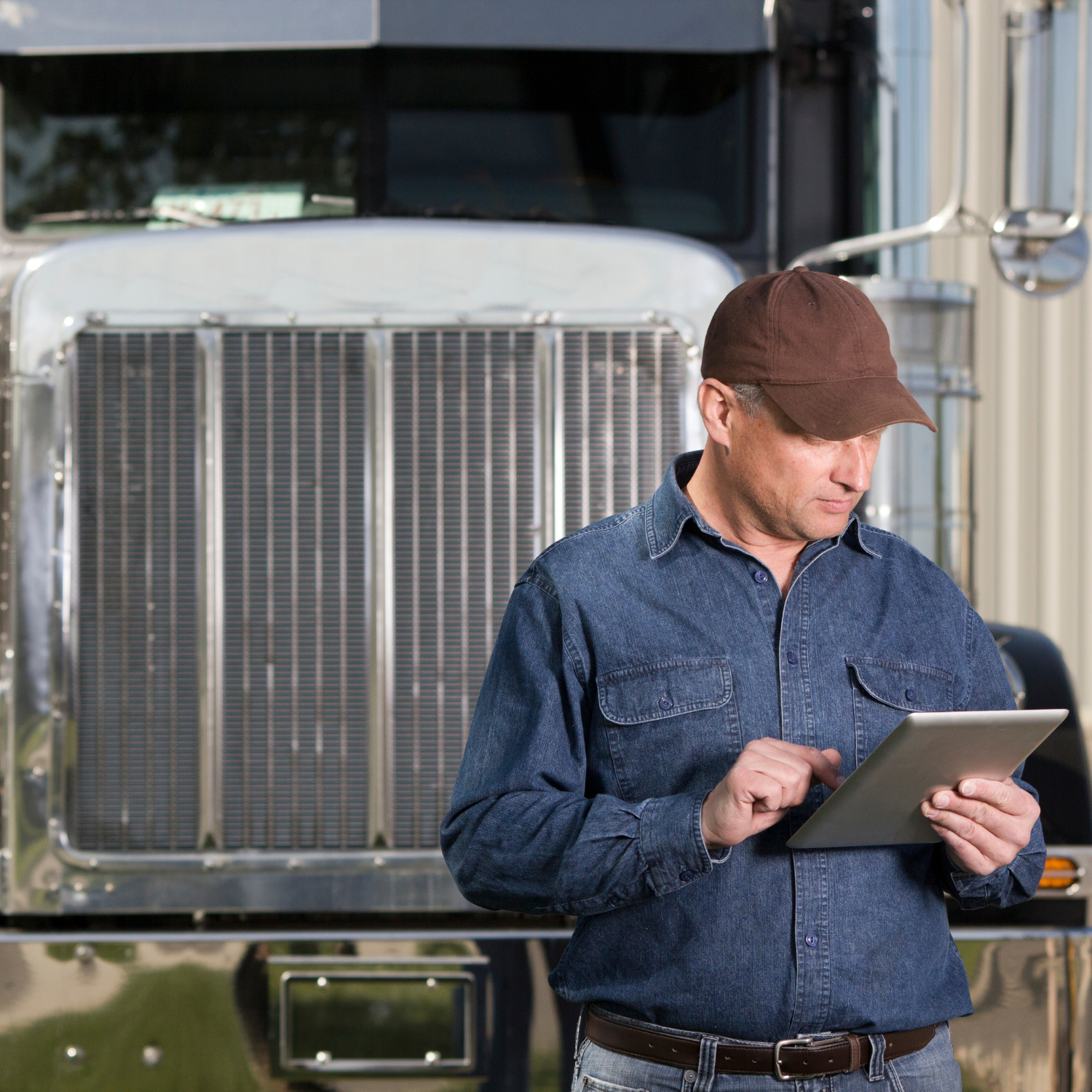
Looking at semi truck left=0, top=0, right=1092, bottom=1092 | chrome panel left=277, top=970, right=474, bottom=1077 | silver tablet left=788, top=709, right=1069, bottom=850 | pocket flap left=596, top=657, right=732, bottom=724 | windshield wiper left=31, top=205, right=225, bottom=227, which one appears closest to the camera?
silver tablet left=788, top=709, right=1069, bottom=850

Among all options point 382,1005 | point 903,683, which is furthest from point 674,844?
point 382,1005

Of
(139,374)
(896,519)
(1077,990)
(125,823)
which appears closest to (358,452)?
(139,374)

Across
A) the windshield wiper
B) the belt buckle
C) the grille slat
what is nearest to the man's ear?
the belt buckle

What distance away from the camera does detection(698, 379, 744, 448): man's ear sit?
1.80m

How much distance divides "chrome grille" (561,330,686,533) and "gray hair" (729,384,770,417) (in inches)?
53.7

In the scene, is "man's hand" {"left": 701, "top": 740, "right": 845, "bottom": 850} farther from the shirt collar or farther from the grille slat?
the grille slat

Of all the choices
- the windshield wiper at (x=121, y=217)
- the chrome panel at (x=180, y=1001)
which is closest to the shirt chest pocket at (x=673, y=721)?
the chrome panel at (x=180, y=1001)

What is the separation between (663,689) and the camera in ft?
5.79

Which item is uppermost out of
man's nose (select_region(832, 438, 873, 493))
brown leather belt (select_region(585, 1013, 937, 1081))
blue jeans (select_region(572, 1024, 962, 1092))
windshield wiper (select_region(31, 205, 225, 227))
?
windshield wiper (select_region(31, 205, 225, 227))

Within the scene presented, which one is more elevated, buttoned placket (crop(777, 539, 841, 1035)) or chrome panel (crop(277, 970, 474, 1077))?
buttoned placket (crop(777, 539, 841, 1035))

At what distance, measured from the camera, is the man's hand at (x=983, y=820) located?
163 centimetres

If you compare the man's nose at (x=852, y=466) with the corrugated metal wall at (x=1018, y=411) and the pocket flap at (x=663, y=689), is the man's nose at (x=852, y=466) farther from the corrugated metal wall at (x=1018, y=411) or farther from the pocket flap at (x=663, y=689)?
the corrugated metal wall at (x=1018, y=411)

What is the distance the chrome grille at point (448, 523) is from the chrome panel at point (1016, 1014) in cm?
122

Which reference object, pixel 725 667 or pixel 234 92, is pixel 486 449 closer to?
pixel 234 92
